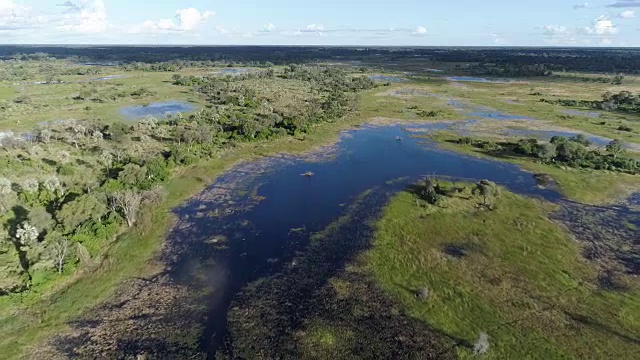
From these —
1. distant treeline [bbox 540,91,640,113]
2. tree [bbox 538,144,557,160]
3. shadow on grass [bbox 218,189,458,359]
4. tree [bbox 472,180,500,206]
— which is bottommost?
shadow on grass [bbox 218,189,458,359]

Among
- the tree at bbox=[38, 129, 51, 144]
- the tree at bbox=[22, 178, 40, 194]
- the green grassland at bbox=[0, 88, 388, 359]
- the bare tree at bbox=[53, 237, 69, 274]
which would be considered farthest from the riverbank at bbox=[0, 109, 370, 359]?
the tree at bbox=[38, 129, 51, 144]

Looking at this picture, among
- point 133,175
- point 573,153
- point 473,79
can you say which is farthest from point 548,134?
point 473,79

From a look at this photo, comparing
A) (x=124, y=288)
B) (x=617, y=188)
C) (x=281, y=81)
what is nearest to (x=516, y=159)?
(x=617, y=188)

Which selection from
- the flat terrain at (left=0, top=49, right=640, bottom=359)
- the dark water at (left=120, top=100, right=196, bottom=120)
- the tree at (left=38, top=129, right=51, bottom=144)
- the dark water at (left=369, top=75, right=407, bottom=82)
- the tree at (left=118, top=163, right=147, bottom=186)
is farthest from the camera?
the dark water at (left=369, top=75, right=407, bottom=82)

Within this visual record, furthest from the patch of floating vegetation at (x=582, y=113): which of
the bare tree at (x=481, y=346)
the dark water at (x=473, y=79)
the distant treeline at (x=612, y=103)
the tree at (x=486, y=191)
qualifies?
the bare tree at (x=481, y=346)

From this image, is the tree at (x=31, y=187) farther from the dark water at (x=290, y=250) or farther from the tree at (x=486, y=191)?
the tree at (x=486, y=191)

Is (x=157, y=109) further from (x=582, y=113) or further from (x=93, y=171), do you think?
(x=582, y=113)

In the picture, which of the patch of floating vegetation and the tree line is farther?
the patch of floating vegetation

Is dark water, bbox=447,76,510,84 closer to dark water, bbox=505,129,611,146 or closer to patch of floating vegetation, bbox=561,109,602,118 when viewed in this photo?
patch of floating vegetation, bbox=561,109,602,118
